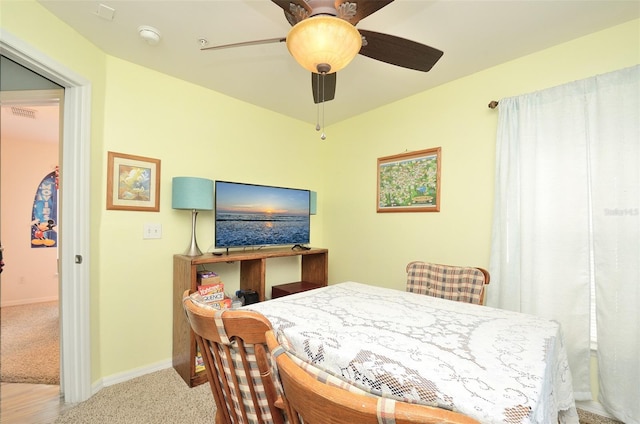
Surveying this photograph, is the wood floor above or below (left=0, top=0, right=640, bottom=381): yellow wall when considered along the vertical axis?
below

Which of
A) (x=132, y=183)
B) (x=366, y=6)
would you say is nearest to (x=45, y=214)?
(x=132, y=183)

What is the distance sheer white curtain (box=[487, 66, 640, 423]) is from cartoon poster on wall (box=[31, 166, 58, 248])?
5925mm

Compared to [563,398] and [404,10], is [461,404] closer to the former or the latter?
[563,398]

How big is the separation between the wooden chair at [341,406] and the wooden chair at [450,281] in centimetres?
143

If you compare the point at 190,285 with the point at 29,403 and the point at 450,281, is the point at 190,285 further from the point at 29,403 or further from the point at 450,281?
the point at 450,281

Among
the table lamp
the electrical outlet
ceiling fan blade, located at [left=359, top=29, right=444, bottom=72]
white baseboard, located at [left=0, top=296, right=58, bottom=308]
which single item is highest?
ceiling fan blade, located at [left=359, top=29, right=444, bottom=72]

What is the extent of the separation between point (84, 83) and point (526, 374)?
Result: 279 centimetres

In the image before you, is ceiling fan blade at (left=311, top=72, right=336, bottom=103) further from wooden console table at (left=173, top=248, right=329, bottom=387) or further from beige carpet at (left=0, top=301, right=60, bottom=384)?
beige carpet at (left=0, top=301, right=60, bottom=384)

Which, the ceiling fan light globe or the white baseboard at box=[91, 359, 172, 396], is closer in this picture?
the ceiling fan light globe

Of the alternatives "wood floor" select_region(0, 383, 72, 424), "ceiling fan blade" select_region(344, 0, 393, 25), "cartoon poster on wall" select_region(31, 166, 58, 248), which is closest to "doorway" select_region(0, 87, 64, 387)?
"cartoon poster on wall" select_region(31, 166, 58, 248)

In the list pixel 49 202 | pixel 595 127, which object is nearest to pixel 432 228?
pixel 595 127

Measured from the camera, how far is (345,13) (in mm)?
1238

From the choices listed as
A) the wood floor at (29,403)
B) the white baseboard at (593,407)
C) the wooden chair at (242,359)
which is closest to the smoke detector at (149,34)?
the wooden chair at (242,359)

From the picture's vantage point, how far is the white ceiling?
160cm
